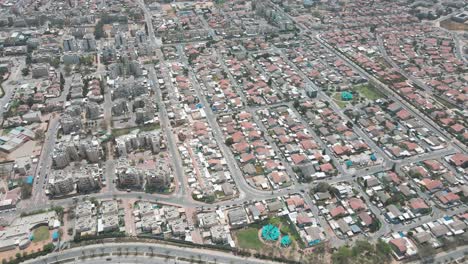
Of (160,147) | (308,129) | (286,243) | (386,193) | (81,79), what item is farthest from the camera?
(81,79)

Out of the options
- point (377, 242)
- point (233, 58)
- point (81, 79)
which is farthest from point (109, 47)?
point (377, 242)

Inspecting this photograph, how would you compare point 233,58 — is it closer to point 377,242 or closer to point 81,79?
point 81,79

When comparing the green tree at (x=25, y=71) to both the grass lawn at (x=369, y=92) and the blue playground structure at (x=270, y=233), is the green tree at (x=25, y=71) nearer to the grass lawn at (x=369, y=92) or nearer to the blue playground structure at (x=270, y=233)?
the blue playground structure at (x=270, y=233)

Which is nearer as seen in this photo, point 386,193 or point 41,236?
point 41,236

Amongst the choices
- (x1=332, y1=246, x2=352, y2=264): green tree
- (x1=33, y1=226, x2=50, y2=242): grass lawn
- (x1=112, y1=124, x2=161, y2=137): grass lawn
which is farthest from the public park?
(x1=112, y1=124, x2=161, y2=137): grass lawn

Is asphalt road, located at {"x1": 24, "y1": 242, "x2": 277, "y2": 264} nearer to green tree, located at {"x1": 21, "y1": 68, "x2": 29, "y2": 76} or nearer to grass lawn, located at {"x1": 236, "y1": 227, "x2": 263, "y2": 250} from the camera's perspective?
grass lawn, located at {"x1": 236, "y1": 227, "x2": 263, "y2": 250}
